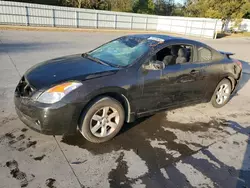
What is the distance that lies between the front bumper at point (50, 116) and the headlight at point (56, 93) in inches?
2.6

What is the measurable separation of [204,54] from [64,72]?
2859mm

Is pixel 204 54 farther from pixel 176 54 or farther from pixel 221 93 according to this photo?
pixel 221 93

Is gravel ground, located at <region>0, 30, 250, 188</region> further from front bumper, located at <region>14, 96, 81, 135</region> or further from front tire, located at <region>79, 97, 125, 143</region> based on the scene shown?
front bumper, located at <region>14, 96, 81, 135</region>

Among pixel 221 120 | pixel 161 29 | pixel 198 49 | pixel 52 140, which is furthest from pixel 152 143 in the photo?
pixel 161 29

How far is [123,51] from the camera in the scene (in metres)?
3.81

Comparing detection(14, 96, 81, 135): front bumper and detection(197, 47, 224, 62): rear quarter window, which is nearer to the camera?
detection(14, 96, 81, 135): front bumper

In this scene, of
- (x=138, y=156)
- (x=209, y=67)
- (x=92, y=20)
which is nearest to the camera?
(x=138, y=156)

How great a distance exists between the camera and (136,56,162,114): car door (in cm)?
335

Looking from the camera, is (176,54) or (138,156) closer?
(138,156)

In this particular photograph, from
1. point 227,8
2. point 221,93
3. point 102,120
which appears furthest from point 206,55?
point 227,8

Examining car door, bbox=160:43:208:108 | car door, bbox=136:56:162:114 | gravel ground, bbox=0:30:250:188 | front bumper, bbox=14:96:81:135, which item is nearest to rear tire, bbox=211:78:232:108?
car door, bbox=160:43:208:108

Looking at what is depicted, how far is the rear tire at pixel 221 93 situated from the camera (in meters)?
4.78

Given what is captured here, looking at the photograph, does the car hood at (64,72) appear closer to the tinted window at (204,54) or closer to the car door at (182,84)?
the car door at (182,84)

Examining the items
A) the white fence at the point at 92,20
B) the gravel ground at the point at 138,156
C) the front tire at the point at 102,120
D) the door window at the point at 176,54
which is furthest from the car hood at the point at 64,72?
the white fence at the point at 92,20
